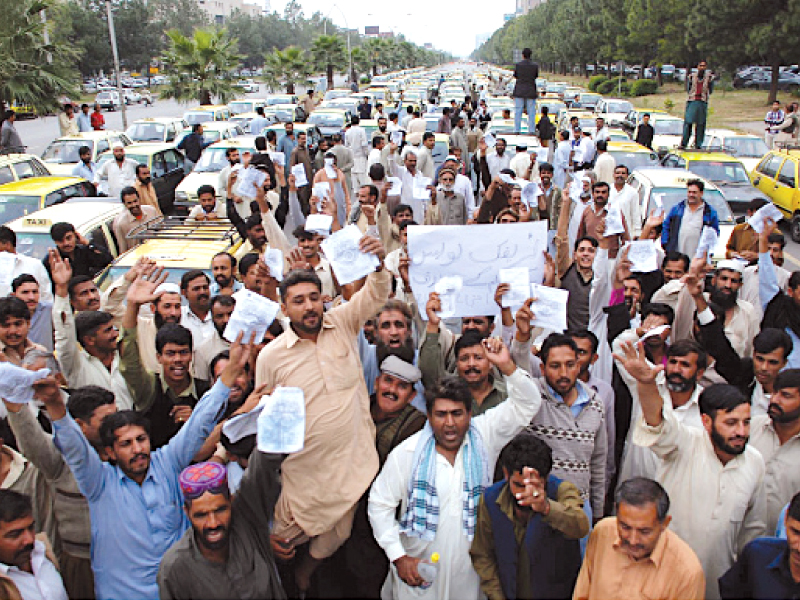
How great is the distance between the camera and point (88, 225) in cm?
808

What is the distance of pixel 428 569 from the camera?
10.6 feet

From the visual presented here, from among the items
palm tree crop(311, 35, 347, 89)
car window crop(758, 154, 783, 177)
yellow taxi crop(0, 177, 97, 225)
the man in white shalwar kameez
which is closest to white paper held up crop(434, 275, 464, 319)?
the man in white shalwar kameez

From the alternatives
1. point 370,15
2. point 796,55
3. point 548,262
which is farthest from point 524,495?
point 370,15

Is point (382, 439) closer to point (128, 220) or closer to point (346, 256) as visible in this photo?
point (346, 256)

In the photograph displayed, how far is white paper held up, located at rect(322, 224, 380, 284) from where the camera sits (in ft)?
12.0

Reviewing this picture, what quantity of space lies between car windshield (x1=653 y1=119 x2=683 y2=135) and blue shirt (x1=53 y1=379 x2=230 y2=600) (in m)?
18.0

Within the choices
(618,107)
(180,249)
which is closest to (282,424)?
(180,249)

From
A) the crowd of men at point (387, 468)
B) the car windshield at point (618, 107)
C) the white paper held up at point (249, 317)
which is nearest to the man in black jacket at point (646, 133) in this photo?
the car windshield at point (618, 107)

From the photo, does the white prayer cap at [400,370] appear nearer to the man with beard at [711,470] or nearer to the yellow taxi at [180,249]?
the man with beard at [711,470]

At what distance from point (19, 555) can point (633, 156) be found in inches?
520

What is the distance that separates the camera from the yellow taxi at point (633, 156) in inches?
539

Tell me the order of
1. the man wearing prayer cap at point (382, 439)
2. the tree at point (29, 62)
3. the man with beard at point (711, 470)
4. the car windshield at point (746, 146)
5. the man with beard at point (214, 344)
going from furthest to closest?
1. the tree at point (29, 62)
2. the car windshield at point (746, 146)
3. the man with beard at point (214, 344)
4. the man wearing prayer cap at point (382, 439)
5. the man with beard at point (711, 470)

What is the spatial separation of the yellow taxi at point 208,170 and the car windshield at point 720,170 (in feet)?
28.0

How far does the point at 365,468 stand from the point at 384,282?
95cm
